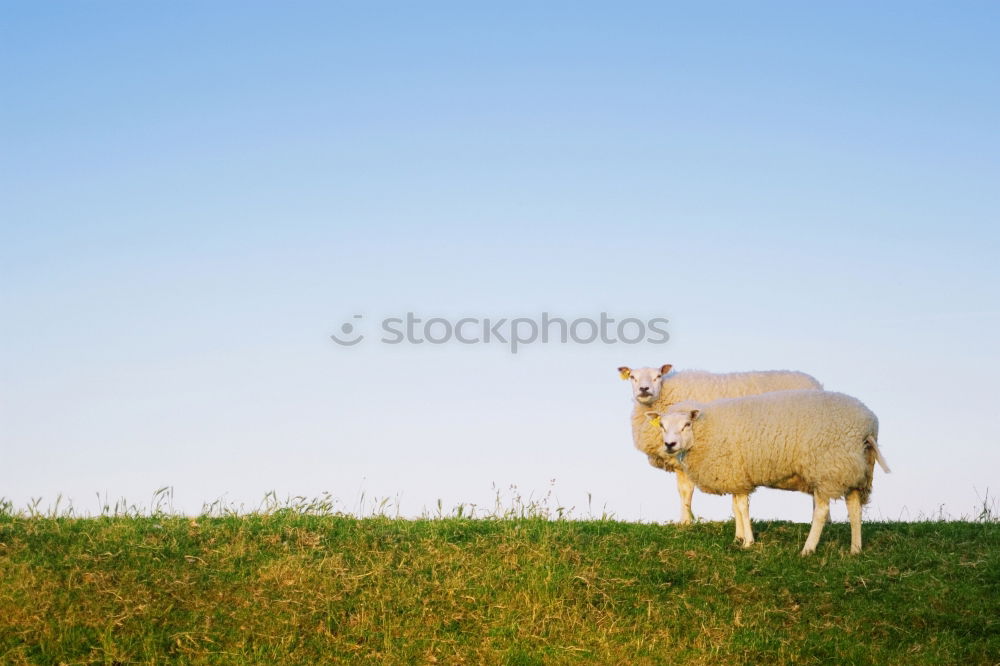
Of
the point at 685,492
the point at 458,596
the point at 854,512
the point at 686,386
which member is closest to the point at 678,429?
the point at 685,492

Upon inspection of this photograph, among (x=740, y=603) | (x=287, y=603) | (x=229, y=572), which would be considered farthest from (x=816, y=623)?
(x=229, y=572)

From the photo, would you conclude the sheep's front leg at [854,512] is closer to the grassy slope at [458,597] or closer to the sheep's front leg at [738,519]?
the grassy slope at [458,597]

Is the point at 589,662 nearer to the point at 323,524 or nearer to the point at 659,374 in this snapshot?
the point at 323,524

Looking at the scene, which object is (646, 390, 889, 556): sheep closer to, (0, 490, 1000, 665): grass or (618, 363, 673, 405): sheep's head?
(0, 490, 1000, 665): grass

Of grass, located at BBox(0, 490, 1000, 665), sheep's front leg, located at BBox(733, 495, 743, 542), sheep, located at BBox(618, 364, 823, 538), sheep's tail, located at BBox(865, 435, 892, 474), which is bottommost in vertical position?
grass, located at BBox(0, 490, 1000, 665)

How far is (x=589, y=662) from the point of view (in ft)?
32.1

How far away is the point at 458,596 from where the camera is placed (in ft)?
36.0

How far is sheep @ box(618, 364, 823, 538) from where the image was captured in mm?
17359

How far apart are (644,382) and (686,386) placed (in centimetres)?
82

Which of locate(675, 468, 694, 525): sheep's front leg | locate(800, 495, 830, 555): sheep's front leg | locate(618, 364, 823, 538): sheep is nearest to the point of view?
locate(800, 495, 830, 555): sheep's front leg

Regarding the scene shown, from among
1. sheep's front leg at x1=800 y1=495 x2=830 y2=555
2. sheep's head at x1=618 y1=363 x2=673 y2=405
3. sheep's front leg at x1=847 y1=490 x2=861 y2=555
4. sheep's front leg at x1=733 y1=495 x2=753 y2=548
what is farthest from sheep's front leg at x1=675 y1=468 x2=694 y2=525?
sheep's front leg at x1=847 y1=490 x2=861 y2=555

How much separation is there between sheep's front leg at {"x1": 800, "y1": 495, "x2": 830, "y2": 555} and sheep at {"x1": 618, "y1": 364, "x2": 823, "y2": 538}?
3.37m

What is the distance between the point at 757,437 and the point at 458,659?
644 cm

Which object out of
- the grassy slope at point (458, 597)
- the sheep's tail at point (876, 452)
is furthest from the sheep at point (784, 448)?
the grassy slope at point (458, 597)
